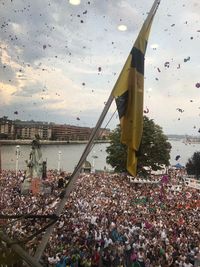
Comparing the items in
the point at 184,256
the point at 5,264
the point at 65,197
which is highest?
the point at 65,197

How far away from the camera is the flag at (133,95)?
243 inches

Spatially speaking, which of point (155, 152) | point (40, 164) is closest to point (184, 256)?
point (40, 164)

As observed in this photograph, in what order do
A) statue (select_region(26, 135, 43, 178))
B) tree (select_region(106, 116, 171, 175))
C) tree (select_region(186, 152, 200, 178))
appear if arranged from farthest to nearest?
tree (select_region(186, 152, 200, 178)) < tree (select_region(106, 116, 171, 175)) < statue (select_region(26, 135, 43, 178))

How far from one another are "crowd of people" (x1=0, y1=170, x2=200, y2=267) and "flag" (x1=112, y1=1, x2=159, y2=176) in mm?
3599

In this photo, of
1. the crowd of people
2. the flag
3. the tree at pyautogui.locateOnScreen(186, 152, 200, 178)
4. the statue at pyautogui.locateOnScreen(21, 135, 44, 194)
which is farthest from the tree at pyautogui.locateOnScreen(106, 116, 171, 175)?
the flag

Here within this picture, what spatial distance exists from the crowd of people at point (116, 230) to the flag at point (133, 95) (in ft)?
11.8

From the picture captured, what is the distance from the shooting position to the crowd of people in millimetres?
14992

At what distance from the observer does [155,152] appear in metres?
57.2

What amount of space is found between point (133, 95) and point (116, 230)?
42.2 feet

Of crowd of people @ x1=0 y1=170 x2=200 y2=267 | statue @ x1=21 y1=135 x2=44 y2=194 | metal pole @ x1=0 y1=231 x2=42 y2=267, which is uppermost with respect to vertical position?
metal pole @ x1=0 y1=231 x2=42 y2=267

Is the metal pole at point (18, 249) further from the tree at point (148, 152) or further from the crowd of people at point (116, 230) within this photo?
the tree at point (148, 152)

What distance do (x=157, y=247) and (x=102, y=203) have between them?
9.04m

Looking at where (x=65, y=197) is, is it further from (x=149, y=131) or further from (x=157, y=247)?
(x=149, y=131)

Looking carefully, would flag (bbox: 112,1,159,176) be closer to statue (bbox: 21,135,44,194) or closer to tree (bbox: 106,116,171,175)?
statue (bbox: 21,135,44,194)
